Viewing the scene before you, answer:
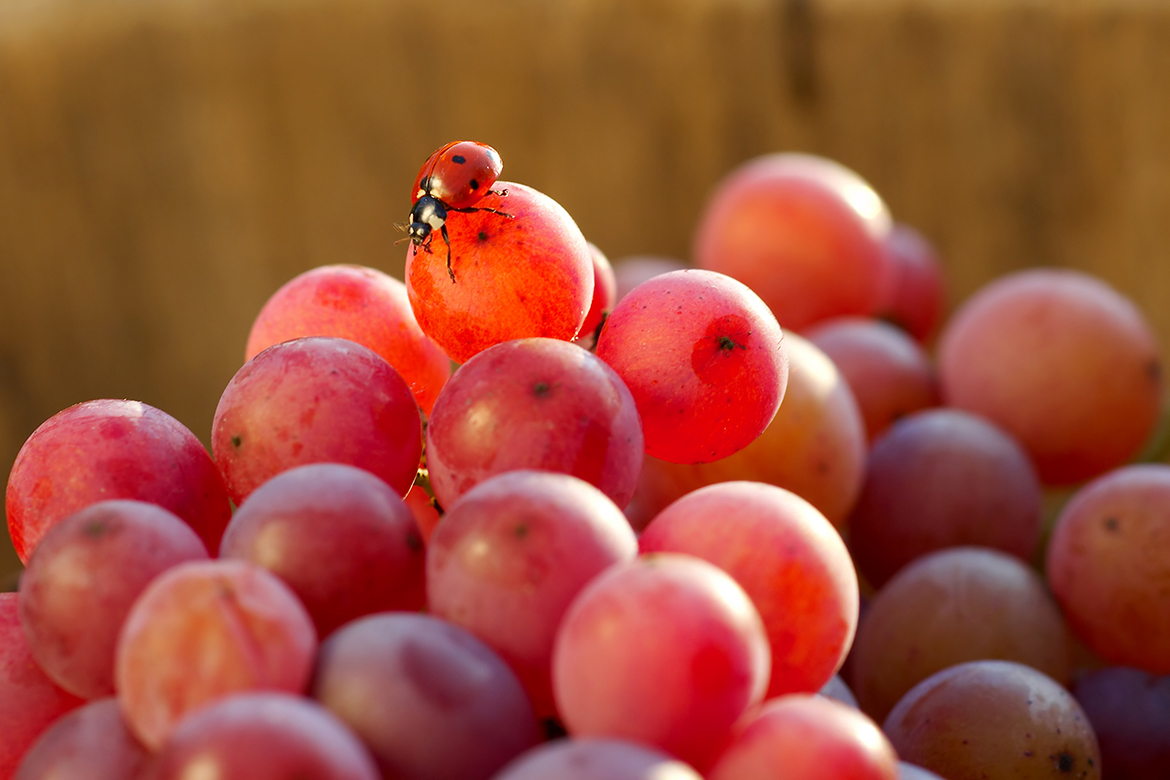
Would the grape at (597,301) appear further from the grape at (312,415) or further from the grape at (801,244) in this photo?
the grape at (801,244)

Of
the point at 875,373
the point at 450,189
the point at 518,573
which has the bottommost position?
the point at 875,373

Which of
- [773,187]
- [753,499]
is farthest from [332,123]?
[753,499]

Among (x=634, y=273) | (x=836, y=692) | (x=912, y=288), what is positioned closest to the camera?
(x=836, y=692)

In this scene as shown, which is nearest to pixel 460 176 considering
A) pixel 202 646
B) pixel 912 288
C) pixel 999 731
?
pixel 202 646

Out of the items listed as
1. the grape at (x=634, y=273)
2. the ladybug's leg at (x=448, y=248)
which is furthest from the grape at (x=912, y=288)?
the ladybug's leg at (x=448, y=248)

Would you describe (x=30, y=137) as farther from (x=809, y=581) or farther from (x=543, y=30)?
(x=809, y=581)

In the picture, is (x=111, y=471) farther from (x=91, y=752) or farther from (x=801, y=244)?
(x=801, y=244)

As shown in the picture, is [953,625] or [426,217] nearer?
[426,217]
